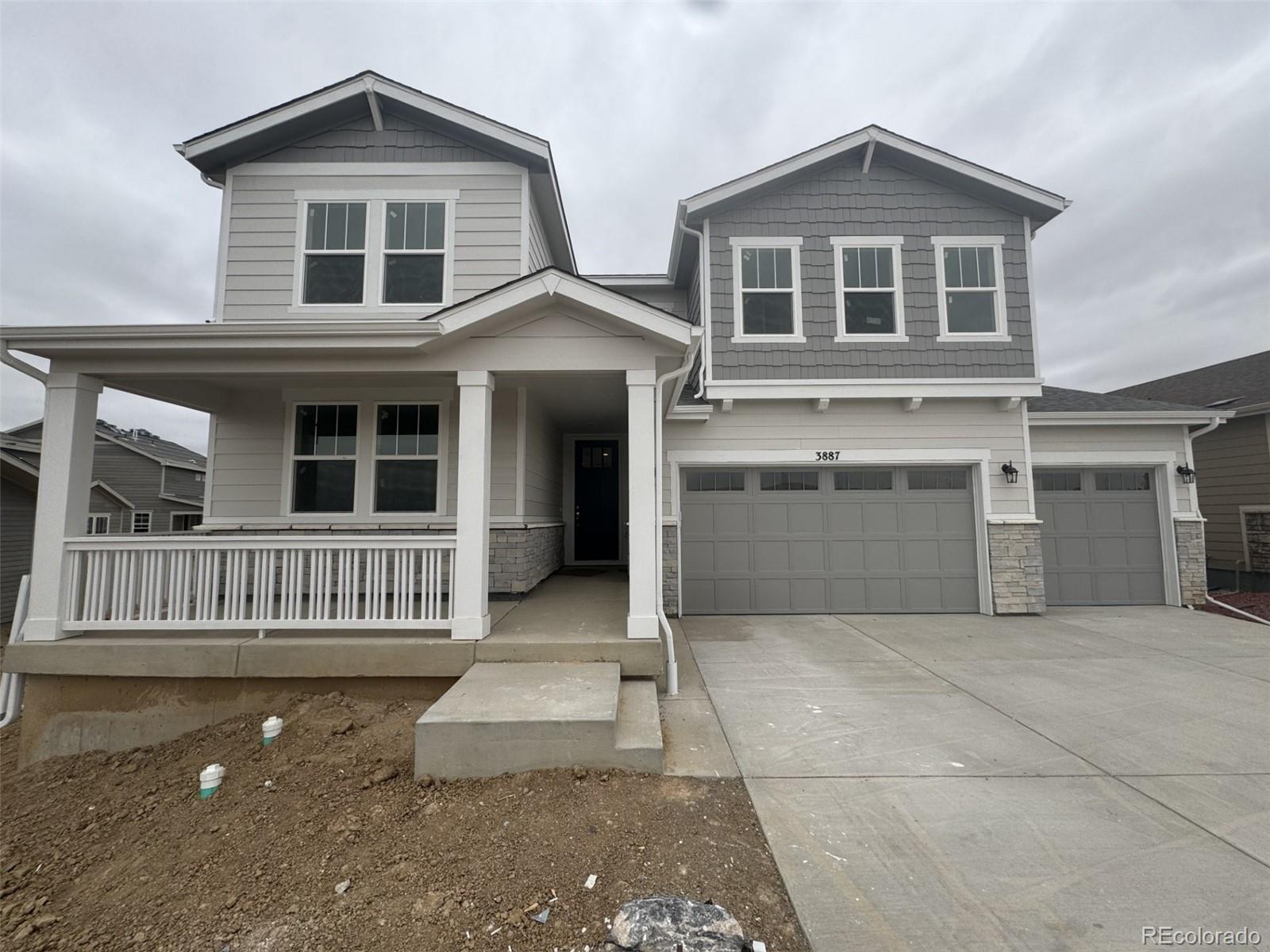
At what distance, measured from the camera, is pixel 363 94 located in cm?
616

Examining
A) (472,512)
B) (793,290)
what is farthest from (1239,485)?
(472,512)

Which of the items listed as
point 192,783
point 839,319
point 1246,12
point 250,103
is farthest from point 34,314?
point 1246,12

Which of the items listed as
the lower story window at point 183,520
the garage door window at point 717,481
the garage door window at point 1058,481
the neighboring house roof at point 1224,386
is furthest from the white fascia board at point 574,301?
the lower story window at point 183,520

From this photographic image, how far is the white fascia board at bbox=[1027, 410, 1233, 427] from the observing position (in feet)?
24.2

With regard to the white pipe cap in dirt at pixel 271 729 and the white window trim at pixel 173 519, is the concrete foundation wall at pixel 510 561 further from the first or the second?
the white window trim at pixel 173 519

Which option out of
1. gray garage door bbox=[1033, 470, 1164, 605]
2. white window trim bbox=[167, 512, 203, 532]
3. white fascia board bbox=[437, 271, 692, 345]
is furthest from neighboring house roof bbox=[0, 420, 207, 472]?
gray garage door bbox=[1033, 470, 1164, 605]

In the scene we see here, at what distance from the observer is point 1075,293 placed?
23.7 m

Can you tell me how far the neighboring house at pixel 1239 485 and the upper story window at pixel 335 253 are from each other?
1408cm

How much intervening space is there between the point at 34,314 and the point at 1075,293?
51439 mm

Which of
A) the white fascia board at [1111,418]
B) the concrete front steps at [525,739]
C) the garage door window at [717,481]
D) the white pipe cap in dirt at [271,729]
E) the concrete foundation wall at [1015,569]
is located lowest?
the white pipe cap in dirt at [271,729]

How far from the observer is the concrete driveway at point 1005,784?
192cm

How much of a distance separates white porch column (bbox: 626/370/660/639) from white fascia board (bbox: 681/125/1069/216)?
13.5 ft

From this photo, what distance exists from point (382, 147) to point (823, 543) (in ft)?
24.9

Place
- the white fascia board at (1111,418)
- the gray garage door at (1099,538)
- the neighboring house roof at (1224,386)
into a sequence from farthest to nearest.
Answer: the neighboring house roof at (1224,386)
the gray garage door at (1099,538)
the white fascia board at (1111,418)
